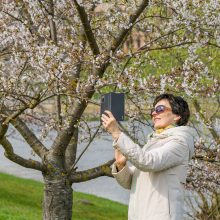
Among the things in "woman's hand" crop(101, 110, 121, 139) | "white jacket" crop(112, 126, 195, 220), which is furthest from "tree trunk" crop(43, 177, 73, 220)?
"woman's hand" crop(101, 110, 121, 139)

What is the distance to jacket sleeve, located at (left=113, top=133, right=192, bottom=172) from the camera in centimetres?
346

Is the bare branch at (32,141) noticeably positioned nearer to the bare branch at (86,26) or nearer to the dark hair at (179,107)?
the bare branch at (86,26)

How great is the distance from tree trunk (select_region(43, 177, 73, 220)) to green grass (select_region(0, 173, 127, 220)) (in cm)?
476

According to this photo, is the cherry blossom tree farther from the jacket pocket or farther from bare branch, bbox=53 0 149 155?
the jacket pocket

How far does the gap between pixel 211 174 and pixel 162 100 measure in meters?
3.62

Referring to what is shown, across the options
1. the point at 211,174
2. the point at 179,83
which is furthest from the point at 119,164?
the point at 211,174

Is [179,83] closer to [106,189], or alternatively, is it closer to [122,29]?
[122,29]

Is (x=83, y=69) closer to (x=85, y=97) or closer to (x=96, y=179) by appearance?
(x=85, y=97)

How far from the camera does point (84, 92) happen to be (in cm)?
574

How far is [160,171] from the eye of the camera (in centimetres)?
362

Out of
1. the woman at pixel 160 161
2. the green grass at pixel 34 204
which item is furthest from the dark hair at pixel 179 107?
the green grass at pixel 34 204

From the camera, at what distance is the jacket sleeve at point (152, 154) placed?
3.46 meters

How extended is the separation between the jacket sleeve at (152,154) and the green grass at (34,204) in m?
8.09

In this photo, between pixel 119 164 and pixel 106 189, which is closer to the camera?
pixel 119 164
